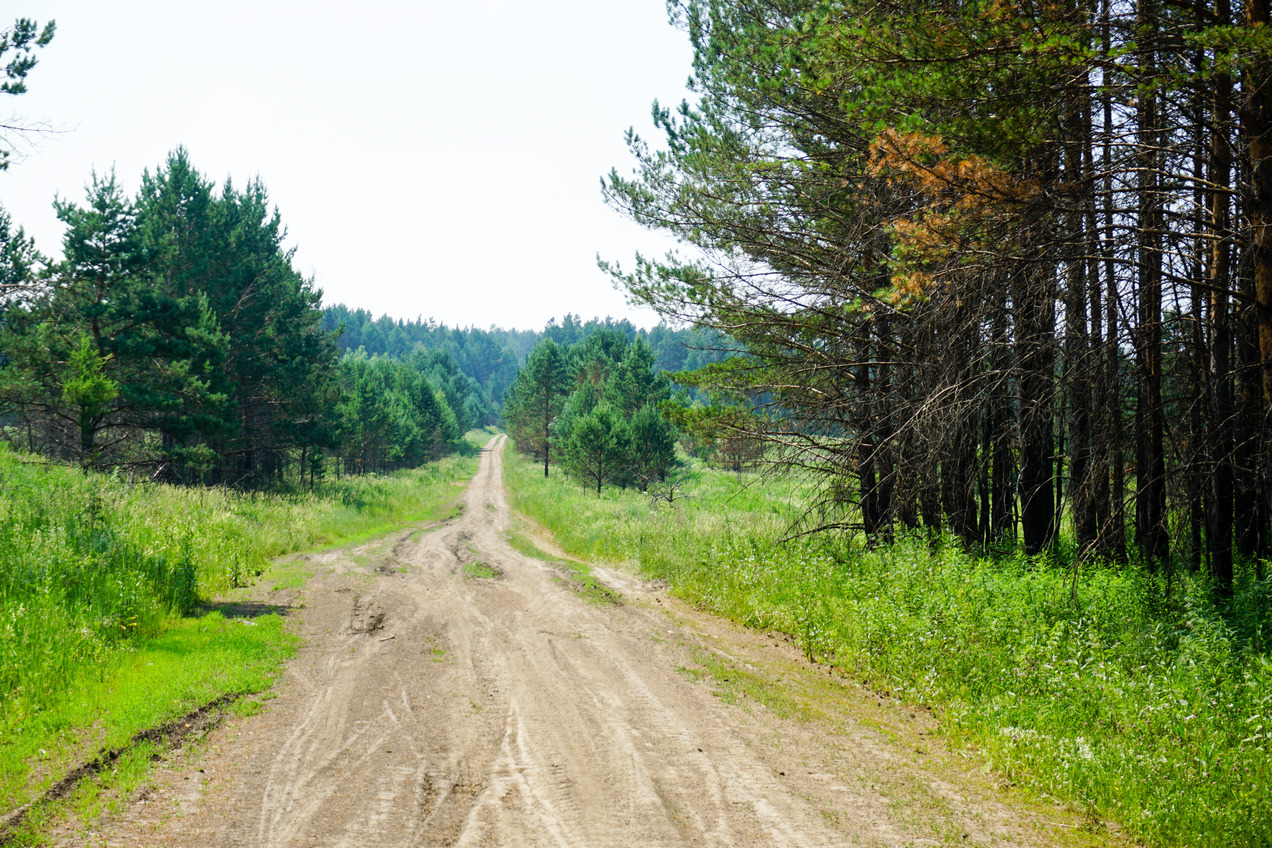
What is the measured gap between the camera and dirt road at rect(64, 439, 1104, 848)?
4.10 metres

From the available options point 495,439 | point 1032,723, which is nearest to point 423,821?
point 1032,723

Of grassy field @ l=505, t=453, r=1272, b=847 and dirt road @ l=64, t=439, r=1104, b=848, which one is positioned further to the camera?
grassy field @ l=505, t=453, r=1272, b=847

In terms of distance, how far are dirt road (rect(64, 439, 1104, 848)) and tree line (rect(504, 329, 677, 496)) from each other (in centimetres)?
1506

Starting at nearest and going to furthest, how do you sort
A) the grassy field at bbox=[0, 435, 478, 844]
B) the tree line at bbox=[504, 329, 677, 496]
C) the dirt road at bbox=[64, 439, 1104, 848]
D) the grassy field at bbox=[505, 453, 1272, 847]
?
the dirt road at bbox=[64, 439, 1104, 848]
the grassy field at bbox=[505, 453, 1272, 847]
the grassy field at bbox=[0, 435, 478, 844]
the tree line at bbox=[504, 329, 677, 496]

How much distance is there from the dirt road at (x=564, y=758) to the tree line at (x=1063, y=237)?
2.88 m

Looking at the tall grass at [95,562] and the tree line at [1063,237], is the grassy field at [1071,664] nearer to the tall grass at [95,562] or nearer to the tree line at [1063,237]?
the tree line at [1063,237]

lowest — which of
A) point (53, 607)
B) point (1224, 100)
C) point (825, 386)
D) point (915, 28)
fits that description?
point (53, 607)

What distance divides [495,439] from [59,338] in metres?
83.4

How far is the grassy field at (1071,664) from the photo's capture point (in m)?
4.41

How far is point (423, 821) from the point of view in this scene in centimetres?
415

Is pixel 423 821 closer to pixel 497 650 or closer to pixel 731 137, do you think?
pixel 497 650

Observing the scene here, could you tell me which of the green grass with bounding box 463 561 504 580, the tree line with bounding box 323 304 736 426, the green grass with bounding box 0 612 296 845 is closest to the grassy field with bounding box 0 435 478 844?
the green grass with bounding box 0 612 296 845

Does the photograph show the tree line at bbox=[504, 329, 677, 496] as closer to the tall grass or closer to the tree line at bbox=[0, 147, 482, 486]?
the tree line at bbox=[0, 147, 482, 486]

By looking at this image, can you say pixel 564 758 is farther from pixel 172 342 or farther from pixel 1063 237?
pixel 172 342
